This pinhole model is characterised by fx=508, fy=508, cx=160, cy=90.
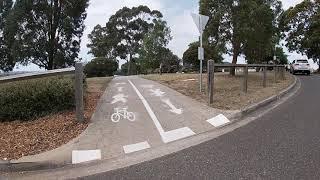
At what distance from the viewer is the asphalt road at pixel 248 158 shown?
7.23m

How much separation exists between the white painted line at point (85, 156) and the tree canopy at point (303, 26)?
53586mm

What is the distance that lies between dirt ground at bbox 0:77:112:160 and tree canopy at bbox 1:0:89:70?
27536 millimetres

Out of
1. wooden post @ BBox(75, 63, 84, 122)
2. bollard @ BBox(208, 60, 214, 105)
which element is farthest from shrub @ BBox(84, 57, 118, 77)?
wooden post @ BBox(75, 63, 84, 122)

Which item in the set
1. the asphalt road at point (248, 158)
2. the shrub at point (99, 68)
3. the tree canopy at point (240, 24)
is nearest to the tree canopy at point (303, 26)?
the shrub at point (99, 68)

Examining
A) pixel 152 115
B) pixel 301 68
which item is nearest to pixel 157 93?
pixel 152 115

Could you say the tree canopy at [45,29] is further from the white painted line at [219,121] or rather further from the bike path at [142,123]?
the white painted line at [219,121]

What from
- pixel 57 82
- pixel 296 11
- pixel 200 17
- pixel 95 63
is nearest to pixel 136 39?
pixel 296 11

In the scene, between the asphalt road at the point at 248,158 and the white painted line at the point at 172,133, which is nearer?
the asphalt road at the point at 248,158

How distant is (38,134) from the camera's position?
9852mm

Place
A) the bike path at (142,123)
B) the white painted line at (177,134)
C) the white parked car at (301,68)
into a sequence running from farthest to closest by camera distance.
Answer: the white parked car at (301,68), the white painted line at (177,134), the bike path at (142,123)

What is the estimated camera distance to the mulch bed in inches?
348

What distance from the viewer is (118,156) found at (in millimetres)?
8555

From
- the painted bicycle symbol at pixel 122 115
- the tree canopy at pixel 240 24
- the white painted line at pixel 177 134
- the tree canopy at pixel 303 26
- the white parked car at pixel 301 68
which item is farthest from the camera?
the tree canopy at pixel 303 26

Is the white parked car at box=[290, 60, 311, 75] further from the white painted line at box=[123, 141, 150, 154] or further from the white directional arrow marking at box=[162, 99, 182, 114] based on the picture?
the white painted line at box=[123, 141, 150, 154]
